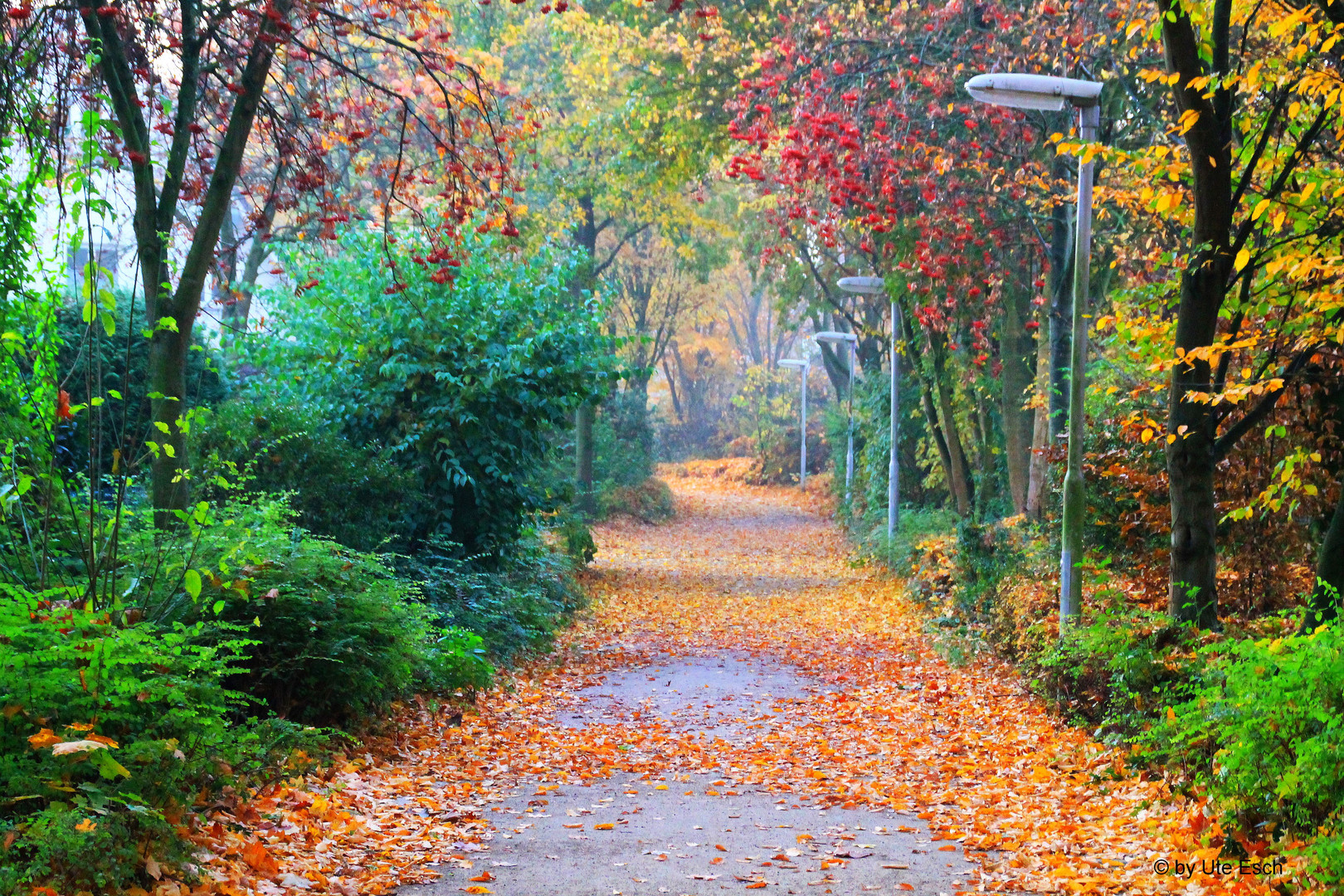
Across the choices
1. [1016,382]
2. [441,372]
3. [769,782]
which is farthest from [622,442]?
[769,782]

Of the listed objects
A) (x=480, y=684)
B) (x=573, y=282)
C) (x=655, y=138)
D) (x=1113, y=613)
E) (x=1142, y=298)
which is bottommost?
(x=480, y=684)

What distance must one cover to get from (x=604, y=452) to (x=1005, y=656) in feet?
74.0

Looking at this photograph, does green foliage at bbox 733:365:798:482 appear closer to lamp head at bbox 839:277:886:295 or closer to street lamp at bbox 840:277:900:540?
street lamp at bbox 840:277:900:540

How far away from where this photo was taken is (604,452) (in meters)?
33.1

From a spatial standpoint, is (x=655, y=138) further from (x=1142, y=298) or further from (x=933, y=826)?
(x=933, y=826)

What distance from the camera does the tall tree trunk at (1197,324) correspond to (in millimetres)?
7348

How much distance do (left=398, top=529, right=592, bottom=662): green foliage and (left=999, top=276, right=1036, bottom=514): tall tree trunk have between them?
22.9ft

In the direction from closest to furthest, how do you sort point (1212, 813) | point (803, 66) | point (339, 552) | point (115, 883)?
point (115, 883)
point (1212, 813)
point (339, 552)
point (803, 66)

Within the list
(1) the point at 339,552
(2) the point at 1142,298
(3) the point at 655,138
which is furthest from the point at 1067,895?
(3) the point at 655,138

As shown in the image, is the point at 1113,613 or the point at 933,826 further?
the point at 1113,613

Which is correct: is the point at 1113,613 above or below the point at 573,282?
below

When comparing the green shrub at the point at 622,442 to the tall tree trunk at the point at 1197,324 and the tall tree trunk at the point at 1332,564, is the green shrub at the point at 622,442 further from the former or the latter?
the tall tree trunk at the point at 1332,564

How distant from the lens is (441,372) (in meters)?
12.8

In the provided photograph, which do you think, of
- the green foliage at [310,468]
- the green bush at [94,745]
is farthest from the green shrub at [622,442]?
the green bush at [94,745]
